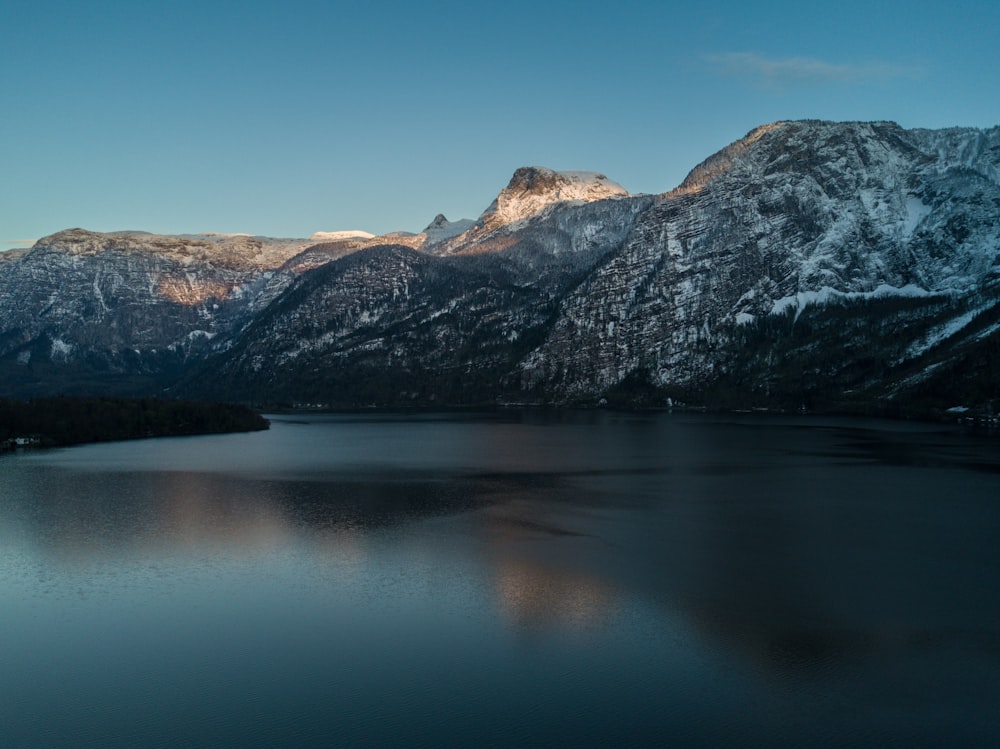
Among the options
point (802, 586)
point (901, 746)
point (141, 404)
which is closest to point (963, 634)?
point (802, 586)

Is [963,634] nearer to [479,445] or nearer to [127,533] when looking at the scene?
[127,533]

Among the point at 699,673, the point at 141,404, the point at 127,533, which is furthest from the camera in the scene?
the point at 141,404

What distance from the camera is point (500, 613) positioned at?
Result: 125 feet

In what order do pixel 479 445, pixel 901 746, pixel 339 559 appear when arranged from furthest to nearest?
pixel 479 445
pixel 339 559
pixel 901 746

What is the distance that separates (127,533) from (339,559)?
61.0ft

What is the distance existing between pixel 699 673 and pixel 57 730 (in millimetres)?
22921

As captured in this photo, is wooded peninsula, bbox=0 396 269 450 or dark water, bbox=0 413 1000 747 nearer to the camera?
dark water, bbox=0 413 1000 747

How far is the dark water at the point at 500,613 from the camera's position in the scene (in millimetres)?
27125

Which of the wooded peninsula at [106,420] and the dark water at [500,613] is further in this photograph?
the wooded peninsula at [106,420]

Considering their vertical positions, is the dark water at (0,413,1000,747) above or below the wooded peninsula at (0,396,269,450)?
below

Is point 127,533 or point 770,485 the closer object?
point 127,533

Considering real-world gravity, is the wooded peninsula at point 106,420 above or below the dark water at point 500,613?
above

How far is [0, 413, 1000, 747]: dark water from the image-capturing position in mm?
27125

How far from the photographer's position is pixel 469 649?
3328 cm
